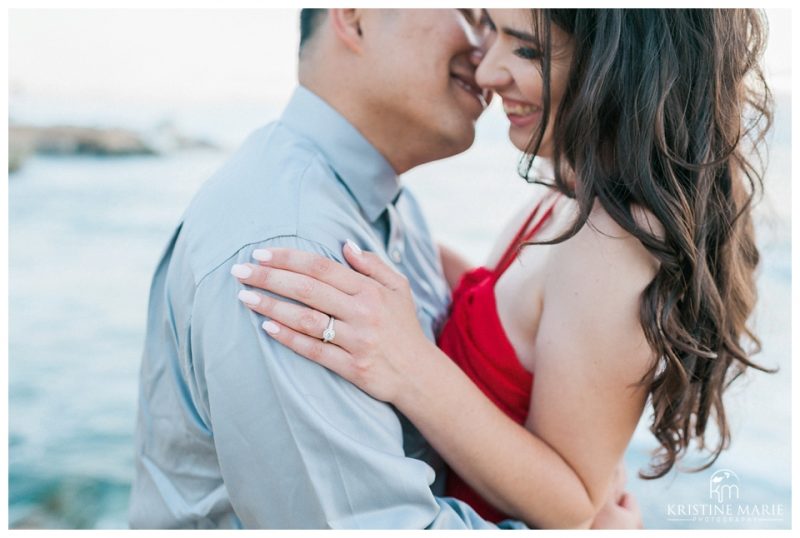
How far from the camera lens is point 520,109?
184 cm

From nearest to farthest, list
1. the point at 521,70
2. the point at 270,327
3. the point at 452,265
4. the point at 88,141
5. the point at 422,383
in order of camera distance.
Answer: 1. the point at 270,327
2. the point at 422,383
3. the point at 521,70
4. the point at 452,265
5. the point at 88,141

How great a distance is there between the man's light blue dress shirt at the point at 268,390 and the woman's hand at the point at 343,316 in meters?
0.03

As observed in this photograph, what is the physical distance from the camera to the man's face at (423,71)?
1.86m

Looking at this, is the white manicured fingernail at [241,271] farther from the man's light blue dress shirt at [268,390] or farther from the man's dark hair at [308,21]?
the man's dark hair at [308,21]

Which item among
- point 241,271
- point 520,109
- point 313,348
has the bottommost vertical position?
point 313,348

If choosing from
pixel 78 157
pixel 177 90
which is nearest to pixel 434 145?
pixel 78 157

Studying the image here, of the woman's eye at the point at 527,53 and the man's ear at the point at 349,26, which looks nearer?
the woman's eye at the point at 527,53

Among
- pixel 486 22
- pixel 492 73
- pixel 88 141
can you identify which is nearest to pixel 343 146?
pixel 492 73

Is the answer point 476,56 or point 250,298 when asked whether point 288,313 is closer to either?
point 250,298

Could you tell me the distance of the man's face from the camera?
6.09 ft

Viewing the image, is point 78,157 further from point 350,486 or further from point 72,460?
point 350,486

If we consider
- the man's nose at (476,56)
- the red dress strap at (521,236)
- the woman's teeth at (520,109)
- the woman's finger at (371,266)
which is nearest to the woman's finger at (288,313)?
the woman's finger at (371,266)

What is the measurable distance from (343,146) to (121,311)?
6170 millimetres

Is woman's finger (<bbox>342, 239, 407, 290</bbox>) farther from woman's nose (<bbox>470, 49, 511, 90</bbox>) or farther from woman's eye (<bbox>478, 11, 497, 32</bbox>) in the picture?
woman's eye (<bbox>478, 11, 497, 32</bbox>)
